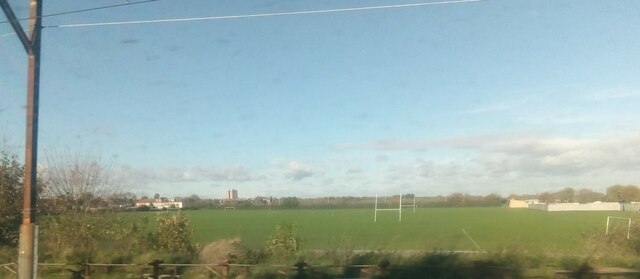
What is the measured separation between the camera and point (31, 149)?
42.2ft

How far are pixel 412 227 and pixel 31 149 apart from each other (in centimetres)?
3555

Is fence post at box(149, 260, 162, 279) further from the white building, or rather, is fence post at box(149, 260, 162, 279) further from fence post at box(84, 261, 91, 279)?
the white building

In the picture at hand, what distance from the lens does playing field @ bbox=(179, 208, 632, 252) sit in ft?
84.0

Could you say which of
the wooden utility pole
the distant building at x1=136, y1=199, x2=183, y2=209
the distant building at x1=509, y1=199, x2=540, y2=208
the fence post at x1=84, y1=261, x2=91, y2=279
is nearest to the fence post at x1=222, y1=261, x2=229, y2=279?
the fence post at x1=84, y1=261, x2=91, y2=279

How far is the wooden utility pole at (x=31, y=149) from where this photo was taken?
12.5m

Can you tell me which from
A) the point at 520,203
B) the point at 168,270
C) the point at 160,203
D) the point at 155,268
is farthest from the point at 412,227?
the point at 155,268

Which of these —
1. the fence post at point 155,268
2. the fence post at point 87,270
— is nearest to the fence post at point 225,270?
the fence post at point 155,268

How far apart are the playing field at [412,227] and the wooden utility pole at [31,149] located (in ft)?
38.6

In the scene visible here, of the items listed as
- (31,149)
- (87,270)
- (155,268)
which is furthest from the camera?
(87,270)

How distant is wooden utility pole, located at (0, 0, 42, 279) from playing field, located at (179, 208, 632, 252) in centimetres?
1177

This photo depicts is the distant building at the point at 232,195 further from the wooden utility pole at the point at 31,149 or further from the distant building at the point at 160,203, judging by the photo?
the wooden utility pole at the point at 31,149

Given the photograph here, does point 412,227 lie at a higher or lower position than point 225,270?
lower

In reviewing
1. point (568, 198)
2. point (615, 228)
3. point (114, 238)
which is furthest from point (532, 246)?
point (568, 198)

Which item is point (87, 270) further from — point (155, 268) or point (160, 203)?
point (160, 203)
